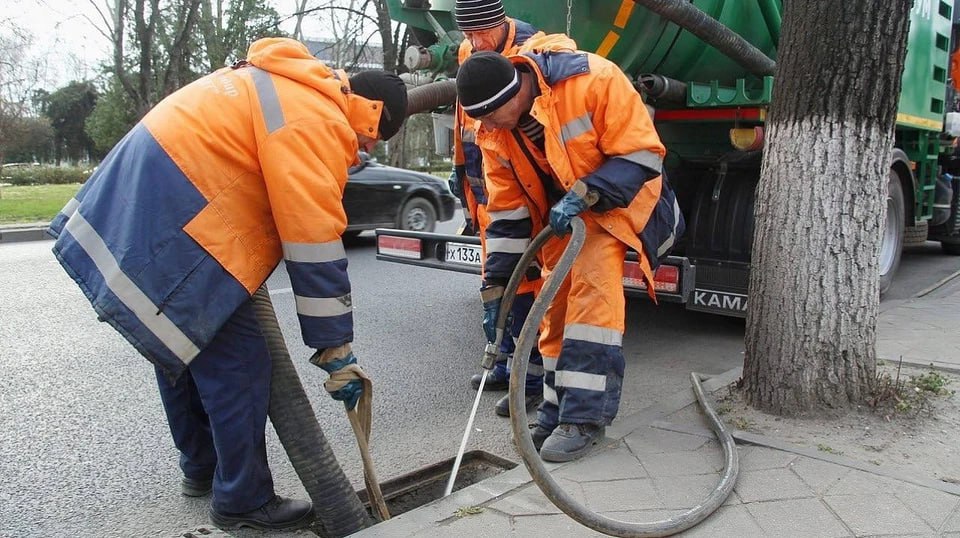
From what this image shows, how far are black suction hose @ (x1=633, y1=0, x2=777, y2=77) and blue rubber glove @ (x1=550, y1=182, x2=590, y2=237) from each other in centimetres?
156

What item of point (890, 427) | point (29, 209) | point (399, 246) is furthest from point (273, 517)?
point (29, 209)

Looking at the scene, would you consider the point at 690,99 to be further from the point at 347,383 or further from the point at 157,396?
the point at 157,396

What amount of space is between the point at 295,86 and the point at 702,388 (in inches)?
90.3

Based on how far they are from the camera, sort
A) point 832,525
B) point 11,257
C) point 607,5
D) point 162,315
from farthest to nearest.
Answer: point 11,257 < point 607,5 < point 832,525 < point 162,315

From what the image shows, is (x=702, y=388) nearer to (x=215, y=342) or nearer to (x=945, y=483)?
(x=945, y=483)

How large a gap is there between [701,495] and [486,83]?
5.15 ft

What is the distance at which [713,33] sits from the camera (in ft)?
14.0

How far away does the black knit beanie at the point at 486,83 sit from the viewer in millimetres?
2828

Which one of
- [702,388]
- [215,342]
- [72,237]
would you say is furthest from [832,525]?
[72,237]

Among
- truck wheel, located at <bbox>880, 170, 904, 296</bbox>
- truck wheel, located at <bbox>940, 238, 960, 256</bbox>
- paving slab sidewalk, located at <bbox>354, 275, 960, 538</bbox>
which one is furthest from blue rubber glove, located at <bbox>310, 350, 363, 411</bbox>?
truck wheel, located at <bbox>940, 238, 960, 256</bbox>

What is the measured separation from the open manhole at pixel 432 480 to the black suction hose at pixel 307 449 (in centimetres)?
26

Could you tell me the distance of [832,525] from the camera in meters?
2.40

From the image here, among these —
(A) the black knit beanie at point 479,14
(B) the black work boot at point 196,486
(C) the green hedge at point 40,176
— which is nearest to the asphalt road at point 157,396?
(B) the black work boot at point 196,486

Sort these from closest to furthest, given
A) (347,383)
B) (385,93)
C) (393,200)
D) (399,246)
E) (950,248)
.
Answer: (347,383) < (385,93) < (399,246) < (950,248) < (393,200)
